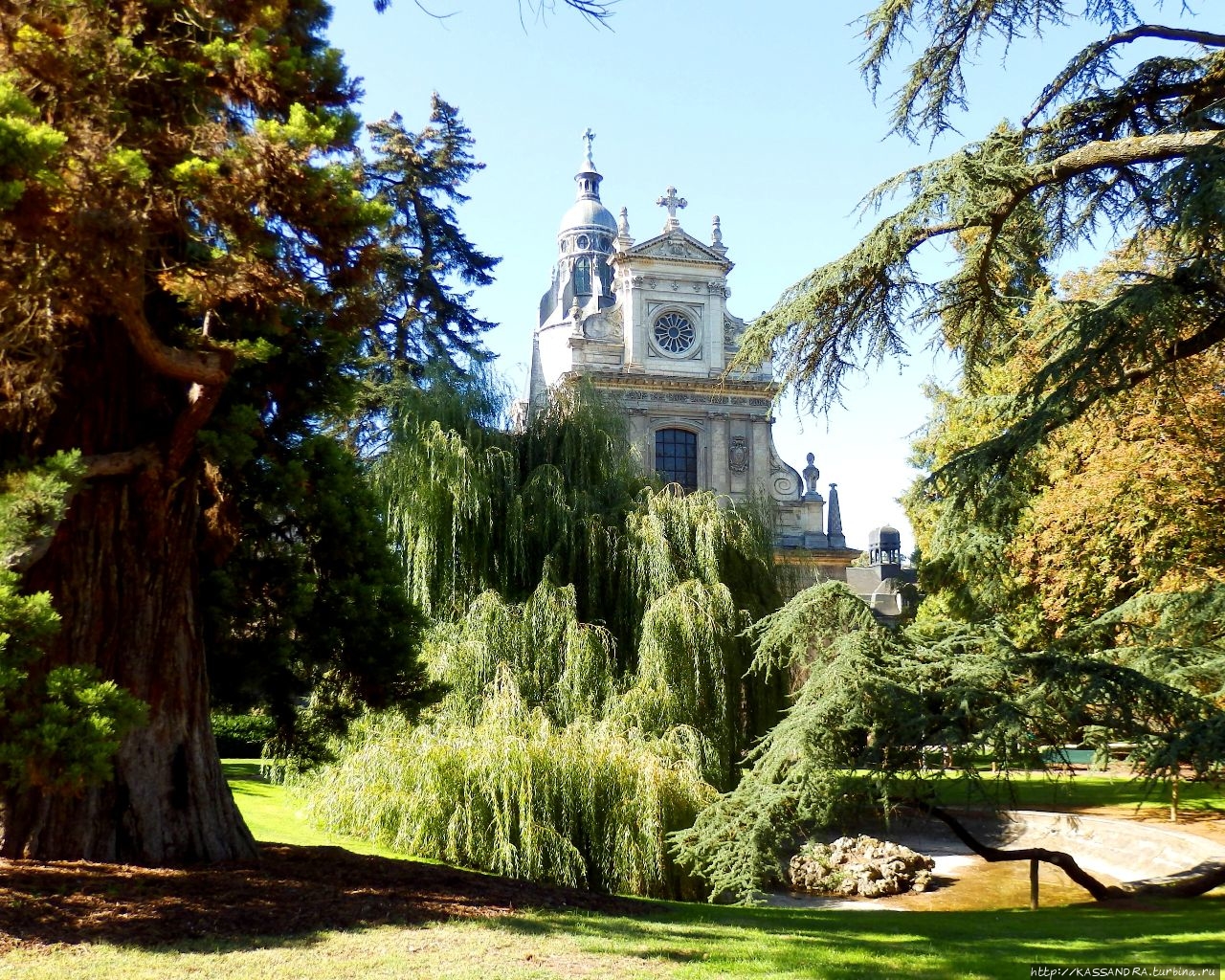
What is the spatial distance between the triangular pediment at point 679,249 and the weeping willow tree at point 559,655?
15994mm

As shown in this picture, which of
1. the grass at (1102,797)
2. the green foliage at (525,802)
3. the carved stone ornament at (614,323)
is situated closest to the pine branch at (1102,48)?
the green foliage at (525,802)

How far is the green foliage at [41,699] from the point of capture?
14.7 ft

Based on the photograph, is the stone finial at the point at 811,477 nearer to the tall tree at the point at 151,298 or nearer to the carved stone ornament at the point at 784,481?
the carved stone ornament at the point at 784,481

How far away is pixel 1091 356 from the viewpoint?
20.1 ft

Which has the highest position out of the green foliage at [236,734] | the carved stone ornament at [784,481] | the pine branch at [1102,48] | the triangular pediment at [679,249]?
the triangular pediment at [679,249]

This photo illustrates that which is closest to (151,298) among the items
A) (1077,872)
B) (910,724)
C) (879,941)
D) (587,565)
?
(910,724)

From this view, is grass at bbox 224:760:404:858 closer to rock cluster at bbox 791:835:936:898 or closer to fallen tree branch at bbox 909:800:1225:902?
fallen tree branch at bbox 909:800:1225:902

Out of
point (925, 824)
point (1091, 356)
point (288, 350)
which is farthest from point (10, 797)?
point (925, 824)

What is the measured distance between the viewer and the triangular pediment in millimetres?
28969

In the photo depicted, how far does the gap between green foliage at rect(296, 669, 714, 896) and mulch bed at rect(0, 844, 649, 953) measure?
6.77 feet

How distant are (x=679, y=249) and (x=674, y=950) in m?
25.5

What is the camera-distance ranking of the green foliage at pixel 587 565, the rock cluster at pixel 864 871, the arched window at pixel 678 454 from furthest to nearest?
1. the arched window at pixel 678 454
2. the rock cluster at pixel 864 871
3. the green foliage at pixel 587 565

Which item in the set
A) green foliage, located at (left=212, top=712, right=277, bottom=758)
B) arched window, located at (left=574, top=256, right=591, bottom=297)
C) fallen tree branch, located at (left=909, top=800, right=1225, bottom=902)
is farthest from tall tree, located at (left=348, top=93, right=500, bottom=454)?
arched window, located at (left=574, top=256, right=591, bottom=297)

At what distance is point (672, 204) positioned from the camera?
29.1 metres
